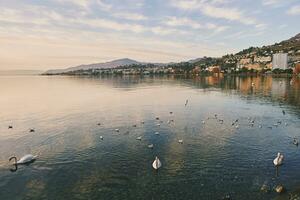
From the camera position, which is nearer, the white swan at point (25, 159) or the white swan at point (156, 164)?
the white swan at point (156, 164)

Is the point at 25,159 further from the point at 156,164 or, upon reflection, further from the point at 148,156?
the point at 156,164

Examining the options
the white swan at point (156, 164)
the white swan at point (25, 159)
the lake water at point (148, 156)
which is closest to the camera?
the lake water at point (148, 156)

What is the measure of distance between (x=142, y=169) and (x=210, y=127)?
855 inches

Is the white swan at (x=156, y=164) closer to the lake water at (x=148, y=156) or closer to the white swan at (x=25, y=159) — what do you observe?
the lake water at (x=148, y=156)

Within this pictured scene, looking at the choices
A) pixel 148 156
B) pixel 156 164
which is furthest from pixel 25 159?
pixel 156 164

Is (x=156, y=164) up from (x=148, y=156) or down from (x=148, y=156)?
up

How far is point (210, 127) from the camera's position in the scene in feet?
170

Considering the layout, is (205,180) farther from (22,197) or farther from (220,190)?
(22,197)

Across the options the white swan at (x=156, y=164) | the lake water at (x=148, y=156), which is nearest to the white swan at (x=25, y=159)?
the lake water at (x=148, y=156)

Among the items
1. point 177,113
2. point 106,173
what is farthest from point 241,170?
point 177,113

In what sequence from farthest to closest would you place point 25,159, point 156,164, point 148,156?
point 148,156 → point 25,159 → point 156,164

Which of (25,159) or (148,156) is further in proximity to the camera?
(148,156)

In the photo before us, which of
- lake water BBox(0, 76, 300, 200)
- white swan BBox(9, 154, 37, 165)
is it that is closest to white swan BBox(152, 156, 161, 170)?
lake water BBox(0, 76, 300, 200)

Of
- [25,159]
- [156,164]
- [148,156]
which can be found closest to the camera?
[156,164]
